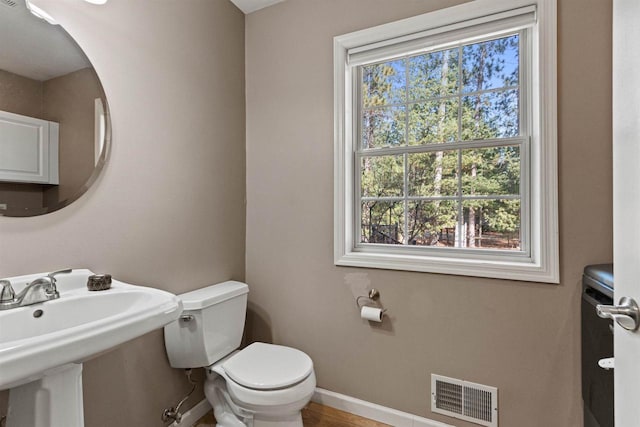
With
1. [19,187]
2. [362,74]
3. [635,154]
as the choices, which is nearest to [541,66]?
[362,74]

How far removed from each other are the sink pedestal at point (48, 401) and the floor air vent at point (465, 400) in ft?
4.97

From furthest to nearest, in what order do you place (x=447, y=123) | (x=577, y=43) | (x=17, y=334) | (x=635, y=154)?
(x=447, y=123), (x=577, y=43), (x=17, y=334), (x=635, y=154)

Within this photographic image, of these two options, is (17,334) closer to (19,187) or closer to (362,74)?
(19,187)

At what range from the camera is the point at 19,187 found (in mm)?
1112

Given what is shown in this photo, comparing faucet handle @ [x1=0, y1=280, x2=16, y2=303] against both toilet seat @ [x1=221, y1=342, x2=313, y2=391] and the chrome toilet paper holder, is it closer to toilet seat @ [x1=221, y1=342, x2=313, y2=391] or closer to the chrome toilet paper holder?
toilet seat @ [x1=221, y1=342, x2=313, y2=391]

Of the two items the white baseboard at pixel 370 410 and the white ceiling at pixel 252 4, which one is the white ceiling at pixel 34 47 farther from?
the white baseboard at pixel 370 410

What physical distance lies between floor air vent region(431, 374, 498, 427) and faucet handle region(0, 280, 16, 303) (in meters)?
1.76

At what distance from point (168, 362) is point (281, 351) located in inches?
22.3

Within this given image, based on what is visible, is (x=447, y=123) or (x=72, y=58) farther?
(x=447, y=123)

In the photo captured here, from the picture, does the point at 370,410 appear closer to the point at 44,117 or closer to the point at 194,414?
the point at 194,414

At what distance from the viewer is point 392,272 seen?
1755 millimetres

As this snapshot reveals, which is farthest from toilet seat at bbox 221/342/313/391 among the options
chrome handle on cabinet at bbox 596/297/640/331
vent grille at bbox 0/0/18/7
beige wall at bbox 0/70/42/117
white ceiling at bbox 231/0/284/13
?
white ceiling at bbox 231/0/284/13

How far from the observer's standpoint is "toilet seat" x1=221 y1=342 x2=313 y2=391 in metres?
1.39

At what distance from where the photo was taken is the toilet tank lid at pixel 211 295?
1529mm
